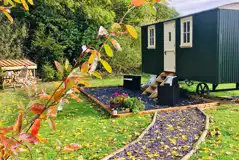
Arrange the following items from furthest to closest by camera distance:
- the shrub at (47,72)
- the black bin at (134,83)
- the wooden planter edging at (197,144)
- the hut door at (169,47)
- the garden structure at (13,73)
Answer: the shrub at (47,72) → the garden structure at (13,73) → the black bin at (134,83) → the hut door at (169,47) → the wooden planter edging at (197,144)

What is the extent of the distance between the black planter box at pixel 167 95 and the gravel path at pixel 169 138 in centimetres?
106

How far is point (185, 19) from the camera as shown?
8.81 meters

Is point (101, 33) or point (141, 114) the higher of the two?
point (101, 33)

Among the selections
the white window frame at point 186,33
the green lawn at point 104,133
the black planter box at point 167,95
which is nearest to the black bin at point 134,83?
the white window frame at point 186,33

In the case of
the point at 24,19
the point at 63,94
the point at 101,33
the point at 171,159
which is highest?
the point at 24,19

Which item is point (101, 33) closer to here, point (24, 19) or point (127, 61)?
point (24, 19)

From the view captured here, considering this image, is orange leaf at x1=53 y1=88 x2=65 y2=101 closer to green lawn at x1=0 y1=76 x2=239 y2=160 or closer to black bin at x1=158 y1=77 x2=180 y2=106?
green lawn at x1=0 y1=76 x2=239 y2=160

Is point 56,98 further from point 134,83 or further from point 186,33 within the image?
point 134,83

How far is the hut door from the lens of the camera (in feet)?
31.6

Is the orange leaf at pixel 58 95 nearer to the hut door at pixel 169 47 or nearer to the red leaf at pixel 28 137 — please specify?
the red leaf at pixel 28 137

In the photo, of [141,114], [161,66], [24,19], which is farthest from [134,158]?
[24,19]

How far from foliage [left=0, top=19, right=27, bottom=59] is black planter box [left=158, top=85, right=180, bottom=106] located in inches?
338

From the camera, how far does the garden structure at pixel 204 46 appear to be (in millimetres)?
7434

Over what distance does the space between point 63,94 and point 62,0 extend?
14468 mm
